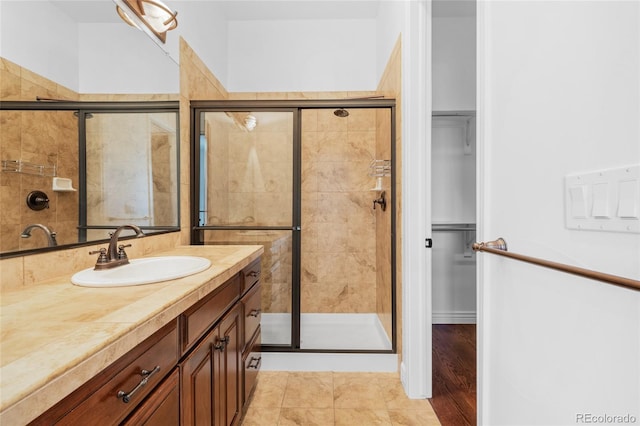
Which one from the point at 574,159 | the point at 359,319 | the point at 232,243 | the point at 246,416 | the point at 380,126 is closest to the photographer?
the point at 574,159

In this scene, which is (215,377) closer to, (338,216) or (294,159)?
(294,159)

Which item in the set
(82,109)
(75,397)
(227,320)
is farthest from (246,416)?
(82,109)

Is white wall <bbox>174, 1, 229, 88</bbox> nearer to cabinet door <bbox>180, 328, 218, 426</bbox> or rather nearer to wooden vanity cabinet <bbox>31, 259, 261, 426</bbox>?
wooden vanity cabinet <bbox>31, 259, 261, 426</bbox>

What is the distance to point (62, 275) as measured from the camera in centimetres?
109

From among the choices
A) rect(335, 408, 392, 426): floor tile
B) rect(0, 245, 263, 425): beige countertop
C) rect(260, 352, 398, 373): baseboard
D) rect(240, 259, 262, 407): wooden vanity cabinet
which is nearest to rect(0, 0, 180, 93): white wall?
rect(0, 245, 263, 425): beige countertop

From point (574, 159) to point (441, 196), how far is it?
2227mm

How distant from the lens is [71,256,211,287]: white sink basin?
3.11ft

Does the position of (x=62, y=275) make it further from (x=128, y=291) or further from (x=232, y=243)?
(x=232, y=243)

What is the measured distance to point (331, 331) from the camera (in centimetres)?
259

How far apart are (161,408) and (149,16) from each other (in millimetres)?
1858

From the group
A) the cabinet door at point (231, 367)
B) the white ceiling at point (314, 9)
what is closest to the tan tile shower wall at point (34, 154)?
the cabinet door at point (231, 367)

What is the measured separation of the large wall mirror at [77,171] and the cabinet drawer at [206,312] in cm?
59

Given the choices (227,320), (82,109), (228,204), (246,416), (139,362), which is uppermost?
(82,109)

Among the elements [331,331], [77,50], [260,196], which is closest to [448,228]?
[331,331]
